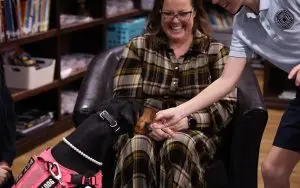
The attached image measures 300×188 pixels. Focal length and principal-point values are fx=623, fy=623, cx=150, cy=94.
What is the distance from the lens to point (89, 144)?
1882 mm

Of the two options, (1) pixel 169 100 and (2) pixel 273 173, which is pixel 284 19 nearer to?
(2) pixel 273 173

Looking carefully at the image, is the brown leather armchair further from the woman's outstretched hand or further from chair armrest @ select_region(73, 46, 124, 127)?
the woman's outstretched hand

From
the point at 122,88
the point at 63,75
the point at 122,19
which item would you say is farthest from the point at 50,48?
the point at 122,88

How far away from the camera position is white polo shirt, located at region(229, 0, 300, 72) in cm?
Answer: 212

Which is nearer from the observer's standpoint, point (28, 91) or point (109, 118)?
point (109, 118)

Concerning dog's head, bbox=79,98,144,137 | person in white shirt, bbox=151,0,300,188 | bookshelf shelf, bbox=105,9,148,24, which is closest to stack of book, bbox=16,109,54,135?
bookshelf shelf, bbox=105,9,148,24

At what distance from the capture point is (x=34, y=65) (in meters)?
3.94

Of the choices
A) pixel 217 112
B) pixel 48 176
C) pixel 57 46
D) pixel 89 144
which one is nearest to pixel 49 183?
pixel 48 176

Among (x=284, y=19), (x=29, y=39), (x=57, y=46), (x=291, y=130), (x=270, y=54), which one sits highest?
(x=284, y=19)

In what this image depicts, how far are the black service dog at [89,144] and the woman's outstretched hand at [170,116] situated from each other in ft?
1.21

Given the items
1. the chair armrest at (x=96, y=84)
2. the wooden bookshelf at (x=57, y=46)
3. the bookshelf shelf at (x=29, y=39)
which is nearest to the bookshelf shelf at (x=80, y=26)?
the wooden bookshelf at (x=57, y=46)

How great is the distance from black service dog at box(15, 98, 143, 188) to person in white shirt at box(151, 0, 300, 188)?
43 cm

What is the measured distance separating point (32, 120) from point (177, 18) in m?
1.62

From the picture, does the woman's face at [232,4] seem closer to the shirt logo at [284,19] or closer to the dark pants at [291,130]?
the shirt logo at [284,19]
